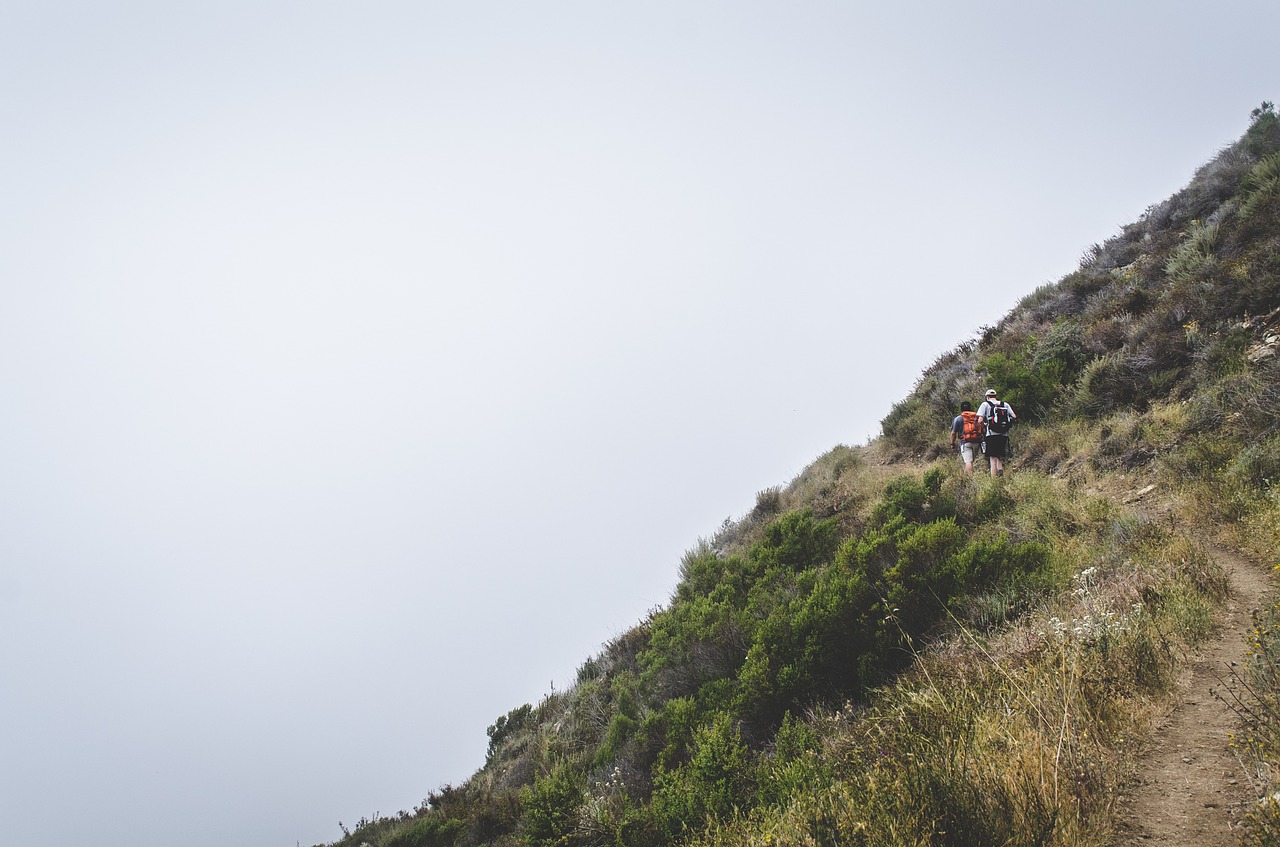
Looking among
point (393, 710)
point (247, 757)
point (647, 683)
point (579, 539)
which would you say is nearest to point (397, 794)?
point (393, 710)

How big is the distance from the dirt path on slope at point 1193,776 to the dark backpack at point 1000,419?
8387 mm

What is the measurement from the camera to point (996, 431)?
11445 millimetres

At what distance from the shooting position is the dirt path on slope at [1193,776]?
2.40 meters

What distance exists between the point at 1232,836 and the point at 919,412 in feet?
49.3

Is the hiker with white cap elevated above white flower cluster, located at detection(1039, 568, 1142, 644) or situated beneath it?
elevated above

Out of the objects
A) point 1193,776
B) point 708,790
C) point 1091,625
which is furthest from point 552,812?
point 1193,776

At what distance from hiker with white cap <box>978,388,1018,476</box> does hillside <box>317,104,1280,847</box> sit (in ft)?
1.85

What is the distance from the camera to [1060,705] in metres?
3.24

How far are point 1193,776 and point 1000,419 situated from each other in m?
10.2

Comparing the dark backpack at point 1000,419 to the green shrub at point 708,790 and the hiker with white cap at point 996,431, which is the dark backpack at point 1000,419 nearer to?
the hiker with white cap at point 996,431

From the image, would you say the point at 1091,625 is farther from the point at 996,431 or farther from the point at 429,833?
the point at 429,833

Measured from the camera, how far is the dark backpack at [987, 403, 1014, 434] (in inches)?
451

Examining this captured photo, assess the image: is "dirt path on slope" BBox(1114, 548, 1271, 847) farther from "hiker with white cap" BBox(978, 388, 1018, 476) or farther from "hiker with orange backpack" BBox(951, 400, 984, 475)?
"hiker with orange backpack" BBox(951, 400, 984, 475)

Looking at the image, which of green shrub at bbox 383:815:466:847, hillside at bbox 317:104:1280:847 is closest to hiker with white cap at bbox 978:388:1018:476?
hillside at bbox 317:104:1280:847
